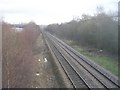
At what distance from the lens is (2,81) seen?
13.2 m

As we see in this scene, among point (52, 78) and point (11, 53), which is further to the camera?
point (52, 78)

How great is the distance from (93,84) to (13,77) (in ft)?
15.1

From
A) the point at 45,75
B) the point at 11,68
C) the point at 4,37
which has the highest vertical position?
the point at 4,37

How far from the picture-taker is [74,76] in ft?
62.4

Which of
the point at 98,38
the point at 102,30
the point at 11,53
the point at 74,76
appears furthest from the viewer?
the point at 98,38

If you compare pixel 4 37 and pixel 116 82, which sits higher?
pixel 4 37

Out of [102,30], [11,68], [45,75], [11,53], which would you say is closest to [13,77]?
[11,68]

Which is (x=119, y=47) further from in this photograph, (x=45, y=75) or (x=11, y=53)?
(x=11, y=53)

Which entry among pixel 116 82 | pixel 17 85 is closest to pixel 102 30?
pixel 116 82

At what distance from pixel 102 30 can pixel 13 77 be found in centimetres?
2497

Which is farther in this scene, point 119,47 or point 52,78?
point 119,47

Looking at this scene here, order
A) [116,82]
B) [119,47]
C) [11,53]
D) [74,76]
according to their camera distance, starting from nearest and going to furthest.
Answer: [11,53] → [116,82] → [74,76] → [119,47]

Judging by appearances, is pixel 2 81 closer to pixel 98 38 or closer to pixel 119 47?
pixel 119 47

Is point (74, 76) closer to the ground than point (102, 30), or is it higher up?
closer to the ground
